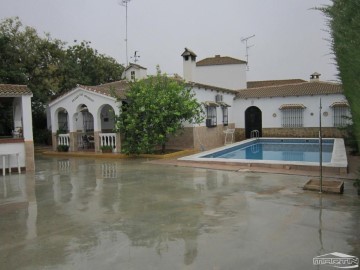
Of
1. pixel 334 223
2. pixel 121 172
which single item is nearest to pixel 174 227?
pixel 334 223

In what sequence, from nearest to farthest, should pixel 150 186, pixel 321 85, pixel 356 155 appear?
pixel 150 186, pixel 356 155, pixel 321 85

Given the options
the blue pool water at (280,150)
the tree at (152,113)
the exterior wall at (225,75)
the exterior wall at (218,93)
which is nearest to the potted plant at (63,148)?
the tree at (152,113)

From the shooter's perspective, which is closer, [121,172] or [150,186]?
[150,186]

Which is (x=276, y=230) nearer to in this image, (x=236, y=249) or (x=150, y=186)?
(x=236, y=249)

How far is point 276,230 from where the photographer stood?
5.37 metres

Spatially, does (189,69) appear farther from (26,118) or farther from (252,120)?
(26,118)

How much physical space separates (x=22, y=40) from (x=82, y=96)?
666 cm

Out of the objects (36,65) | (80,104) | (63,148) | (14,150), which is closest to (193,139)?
(80,104)

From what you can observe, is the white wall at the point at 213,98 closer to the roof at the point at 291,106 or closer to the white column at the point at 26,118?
the roof at the point at 291,106

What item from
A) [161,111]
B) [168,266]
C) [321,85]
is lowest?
[168,266]

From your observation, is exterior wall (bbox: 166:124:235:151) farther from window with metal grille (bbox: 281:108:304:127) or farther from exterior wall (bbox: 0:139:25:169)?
exterior wall (bbox: 0:139:25:169)

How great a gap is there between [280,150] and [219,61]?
1347 centimetres

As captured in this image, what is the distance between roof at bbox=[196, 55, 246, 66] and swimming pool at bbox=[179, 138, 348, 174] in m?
9.86

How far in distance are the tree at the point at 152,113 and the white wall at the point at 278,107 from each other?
8.95 meters
